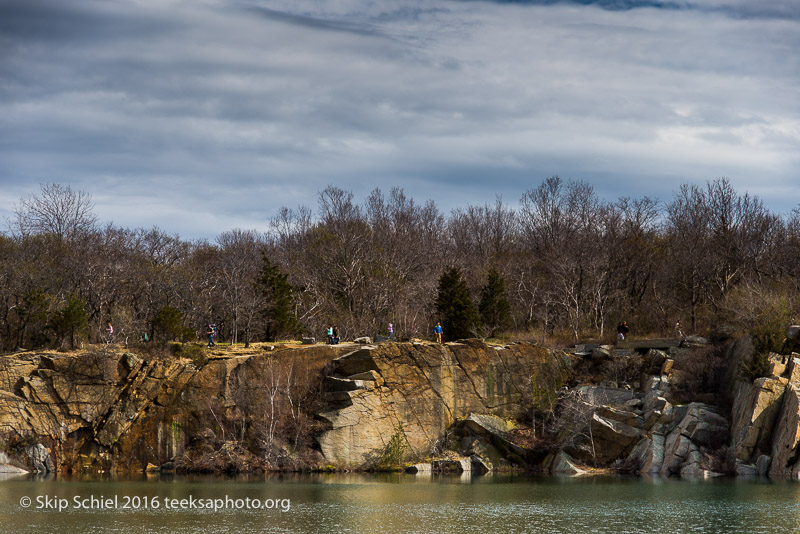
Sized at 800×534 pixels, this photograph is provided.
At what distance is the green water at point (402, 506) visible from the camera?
30422mm

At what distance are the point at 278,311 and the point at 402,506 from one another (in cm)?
3422

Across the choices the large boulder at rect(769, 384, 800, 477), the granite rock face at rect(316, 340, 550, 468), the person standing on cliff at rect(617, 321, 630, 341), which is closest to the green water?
the large boulder at rect(769, 384, 800, 477)

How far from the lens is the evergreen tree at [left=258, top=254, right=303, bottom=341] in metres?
68.6

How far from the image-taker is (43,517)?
32.3 m

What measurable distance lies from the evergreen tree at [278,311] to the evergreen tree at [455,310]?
12437 millimetres

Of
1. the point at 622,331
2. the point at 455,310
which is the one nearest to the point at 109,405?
the point at 455,310

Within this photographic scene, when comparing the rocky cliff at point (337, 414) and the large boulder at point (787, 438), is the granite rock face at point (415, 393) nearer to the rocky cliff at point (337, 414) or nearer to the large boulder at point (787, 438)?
the rocky cliff at point (337, 414)

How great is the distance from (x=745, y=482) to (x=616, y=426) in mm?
11430

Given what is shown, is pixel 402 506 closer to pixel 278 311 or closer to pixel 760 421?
pixel 760 421

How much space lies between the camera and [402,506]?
36406 mm

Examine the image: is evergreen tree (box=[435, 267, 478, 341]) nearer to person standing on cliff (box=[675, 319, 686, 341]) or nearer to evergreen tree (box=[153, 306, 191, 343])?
person standing on cliff (box=[675, 319, 686, 341])

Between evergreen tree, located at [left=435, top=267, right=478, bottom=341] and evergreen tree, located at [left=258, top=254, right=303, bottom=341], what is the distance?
12.4 m

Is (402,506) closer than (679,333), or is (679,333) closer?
(402,506)

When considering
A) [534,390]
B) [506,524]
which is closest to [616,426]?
[534,390]
